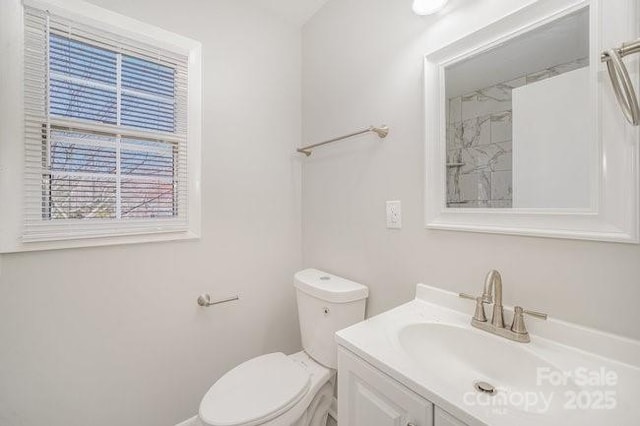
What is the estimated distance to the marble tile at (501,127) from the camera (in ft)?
3.02

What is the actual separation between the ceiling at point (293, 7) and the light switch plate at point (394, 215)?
132cm

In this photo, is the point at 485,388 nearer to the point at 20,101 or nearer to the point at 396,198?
the point at 396,198

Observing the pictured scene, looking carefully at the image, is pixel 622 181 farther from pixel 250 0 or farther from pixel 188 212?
pixel 250 0

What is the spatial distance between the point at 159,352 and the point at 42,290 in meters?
0.56

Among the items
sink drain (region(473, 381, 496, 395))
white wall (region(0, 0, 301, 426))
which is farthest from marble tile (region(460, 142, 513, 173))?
white wall (region(0, 0, 301, 426))

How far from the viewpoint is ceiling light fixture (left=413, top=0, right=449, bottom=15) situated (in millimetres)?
1039

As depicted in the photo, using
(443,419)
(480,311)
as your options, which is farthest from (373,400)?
(480,311)

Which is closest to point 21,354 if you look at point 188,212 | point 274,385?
point 188,212

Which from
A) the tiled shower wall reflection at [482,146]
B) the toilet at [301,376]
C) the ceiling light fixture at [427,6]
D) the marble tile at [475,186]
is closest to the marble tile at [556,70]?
the tiled shower wall reflection at [482,146]

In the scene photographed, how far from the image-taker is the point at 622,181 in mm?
698

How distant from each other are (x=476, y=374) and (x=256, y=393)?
2.75 ft

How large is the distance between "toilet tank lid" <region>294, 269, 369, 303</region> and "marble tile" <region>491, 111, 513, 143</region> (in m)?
0.86

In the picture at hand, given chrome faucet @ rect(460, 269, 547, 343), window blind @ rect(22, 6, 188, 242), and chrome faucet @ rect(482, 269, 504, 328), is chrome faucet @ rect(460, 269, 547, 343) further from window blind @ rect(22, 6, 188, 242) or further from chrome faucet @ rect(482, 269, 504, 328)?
window blind @ rect(22, 6, 188, 242)

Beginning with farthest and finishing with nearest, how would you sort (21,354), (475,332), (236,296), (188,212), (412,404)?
(236,296) → (188,212) → (21,354) → (475,332) → (412,404)
